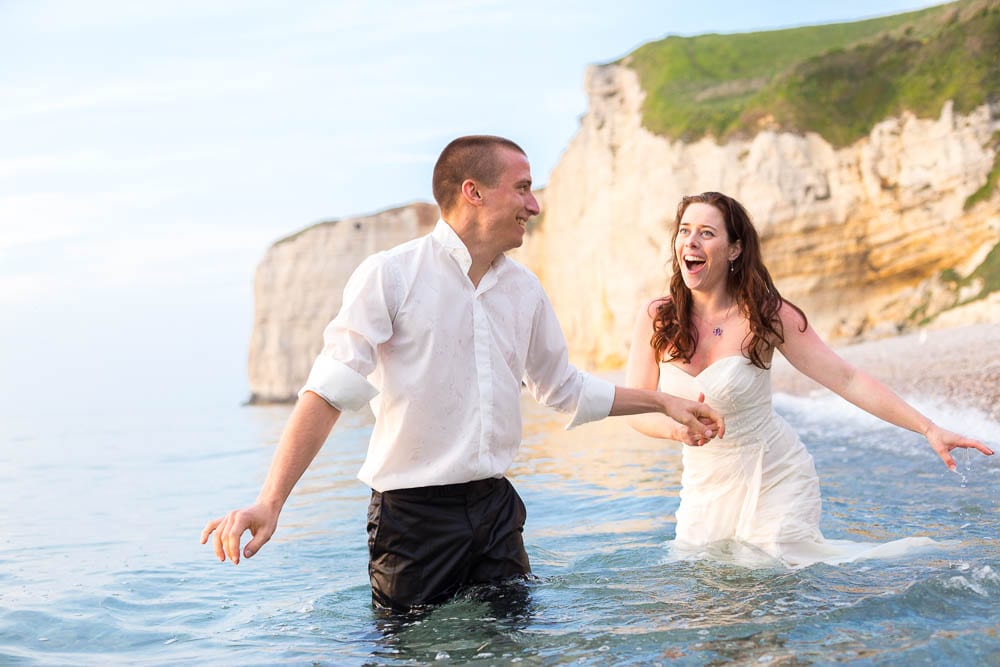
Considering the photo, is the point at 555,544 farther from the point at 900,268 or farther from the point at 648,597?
the point at 900,268

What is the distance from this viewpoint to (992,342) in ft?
55.0

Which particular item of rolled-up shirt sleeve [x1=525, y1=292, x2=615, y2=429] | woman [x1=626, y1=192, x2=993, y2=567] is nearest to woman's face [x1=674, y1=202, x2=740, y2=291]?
woman [x1=626, y1=192, x2=993, y2=567]

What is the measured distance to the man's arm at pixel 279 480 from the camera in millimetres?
3236

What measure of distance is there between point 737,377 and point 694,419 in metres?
0.54

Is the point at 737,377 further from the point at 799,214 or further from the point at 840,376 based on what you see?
the point at 799,214

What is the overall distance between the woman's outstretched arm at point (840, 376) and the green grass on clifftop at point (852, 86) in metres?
24.2

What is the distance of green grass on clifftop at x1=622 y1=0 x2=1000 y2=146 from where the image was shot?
2659cm

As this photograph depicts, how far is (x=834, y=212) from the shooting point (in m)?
28.2

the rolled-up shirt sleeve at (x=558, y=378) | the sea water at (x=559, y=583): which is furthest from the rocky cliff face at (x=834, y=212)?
the rolled-up shirt sleeve at (x=558, y=378)

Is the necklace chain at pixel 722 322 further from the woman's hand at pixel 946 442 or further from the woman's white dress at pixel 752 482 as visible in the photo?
the woman's hand at pixel 946 442

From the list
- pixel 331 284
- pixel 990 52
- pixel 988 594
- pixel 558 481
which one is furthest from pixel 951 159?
pixel 331 284

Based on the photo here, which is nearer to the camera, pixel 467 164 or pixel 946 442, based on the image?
pixel 467 164

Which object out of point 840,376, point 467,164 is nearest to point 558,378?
point 467,164

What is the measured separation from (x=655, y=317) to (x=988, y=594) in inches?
79.2
